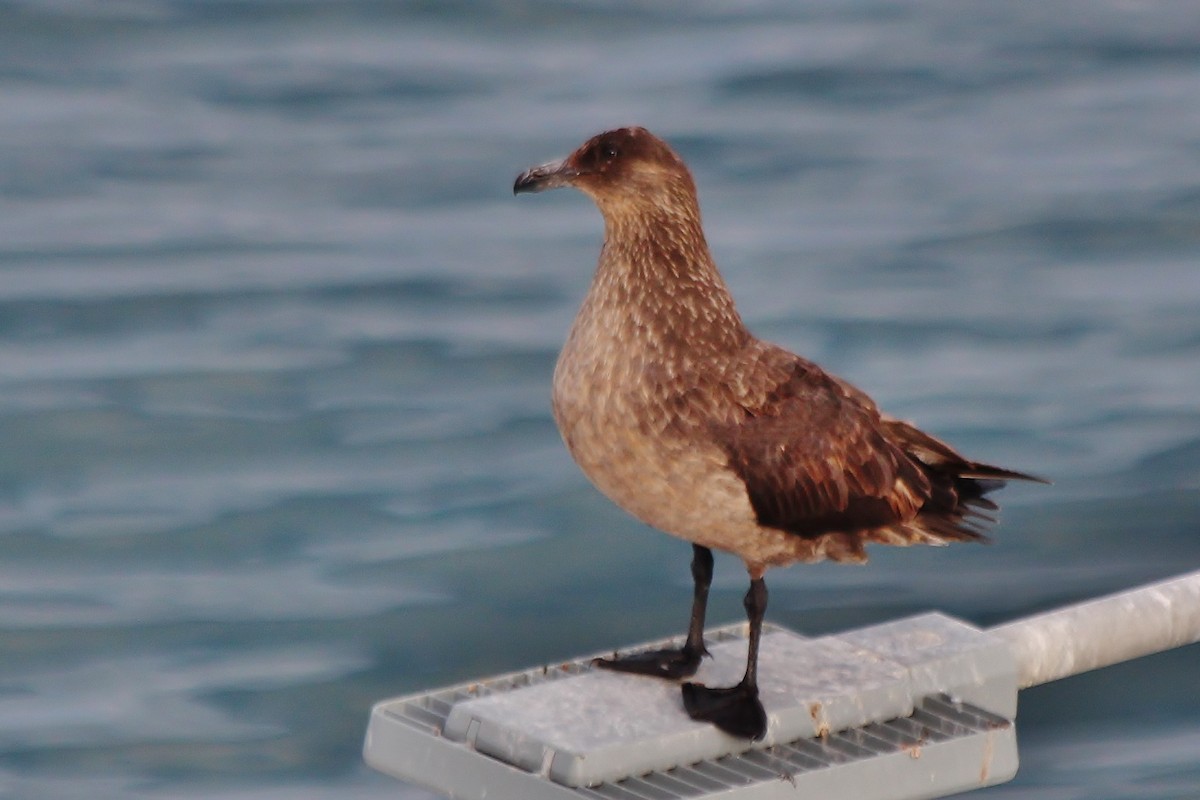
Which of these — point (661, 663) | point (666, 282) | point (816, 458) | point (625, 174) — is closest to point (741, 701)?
point (661, 663)

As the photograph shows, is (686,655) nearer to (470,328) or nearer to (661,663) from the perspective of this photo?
(661,663)

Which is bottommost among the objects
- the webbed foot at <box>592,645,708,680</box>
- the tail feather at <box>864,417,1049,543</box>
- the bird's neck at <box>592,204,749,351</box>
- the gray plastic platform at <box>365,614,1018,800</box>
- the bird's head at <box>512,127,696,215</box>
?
the gray plastic platform at <box>365,614,1018,800</box>

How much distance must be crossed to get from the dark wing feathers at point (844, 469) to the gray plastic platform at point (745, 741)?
288 millimetres

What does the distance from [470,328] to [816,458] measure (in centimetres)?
522

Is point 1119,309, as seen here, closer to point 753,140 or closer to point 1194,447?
point 1194,447

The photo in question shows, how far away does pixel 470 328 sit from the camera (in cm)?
993

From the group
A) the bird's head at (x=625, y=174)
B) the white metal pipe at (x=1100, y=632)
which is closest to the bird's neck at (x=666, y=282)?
the bird's head at (x=625, y=174)

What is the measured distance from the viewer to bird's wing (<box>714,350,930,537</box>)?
473 centimetres

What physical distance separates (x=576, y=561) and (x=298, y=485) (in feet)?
3.79

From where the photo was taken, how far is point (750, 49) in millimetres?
13250

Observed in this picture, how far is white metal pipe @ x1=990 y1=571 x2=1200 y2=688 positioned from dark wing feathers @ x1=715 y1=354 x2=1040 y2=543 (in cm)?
26

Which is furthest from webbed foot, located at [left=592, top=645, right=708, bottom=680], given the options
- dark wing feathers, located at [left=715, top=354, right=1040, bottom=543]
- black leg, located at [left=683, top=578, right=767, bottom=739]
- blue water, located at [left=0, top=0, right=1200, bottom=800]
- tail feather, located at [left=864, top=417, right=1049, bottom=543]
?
blue water, located at [left=0, top=0, right=1200, bottom=800]

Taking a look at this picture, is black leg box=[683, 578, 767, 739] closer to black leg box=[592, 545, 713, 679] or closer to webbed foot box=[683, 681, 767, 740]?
webbed foot box=[683, 681, 767, 740]

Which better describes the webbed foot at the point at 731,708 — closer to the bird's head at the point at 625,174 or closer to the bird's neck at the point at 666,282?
the bird's neck at the point at 666,282
